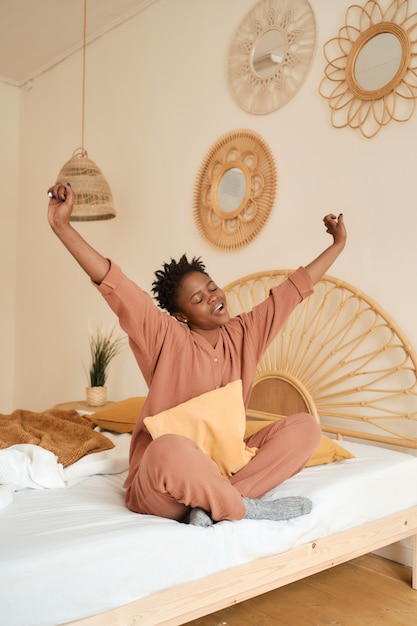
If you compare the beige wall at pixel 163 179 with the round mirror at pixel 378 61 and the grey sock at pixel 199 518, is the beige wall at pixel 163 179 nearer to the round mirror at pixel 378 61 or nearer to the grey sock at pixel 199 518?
the round mirror at pixel 378 61

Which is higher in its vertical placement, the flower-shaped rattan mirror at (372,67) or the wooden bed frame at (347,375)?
the flower-shaped rattan mirror at (372,67)

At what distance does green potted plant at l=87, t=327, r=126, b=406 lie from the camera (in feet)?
11.5

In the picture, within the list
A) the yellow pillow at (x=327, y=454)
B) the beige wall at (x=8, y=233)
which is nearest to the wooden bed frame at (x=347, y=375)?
the yellow pillow at (x=327, y=454)

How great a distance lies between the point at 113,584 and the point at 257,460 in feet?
1.86

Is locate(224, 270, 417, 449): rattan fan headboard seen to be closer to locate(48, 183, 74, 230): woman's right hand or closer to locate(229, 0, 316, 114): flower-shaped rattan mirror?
locate(229, 0, 316, 114): flower-shaped rattan mirror

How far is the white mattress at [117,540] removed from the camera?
49.2 inches

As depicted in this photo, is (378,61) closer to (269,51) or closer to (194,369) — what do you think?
(269,51)

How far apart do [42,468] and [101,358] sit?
173cm

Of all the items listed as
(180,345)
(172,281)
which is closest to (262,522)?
(180,345)

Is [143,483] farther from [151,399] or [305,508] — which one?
[305,508]

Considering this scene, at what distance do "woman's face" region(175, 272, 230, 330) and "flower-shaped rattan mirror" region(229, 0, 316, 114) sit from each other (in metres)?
1.36

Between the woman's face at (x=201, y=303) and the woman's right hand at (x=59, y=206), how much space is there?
479 millimetres

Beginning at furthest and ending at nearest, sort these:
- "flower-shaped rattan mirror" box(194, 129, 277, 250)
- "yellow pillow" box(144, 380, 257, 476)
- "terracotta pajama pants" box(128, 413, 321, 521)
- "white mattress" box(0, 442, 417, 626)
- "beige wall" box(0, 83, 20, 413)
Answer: "beige wall" box(0, 83, 20, 413)
"flower-shaped rattan mirror" box(194, 129, 277, 250)
"yellow pillow" box(144, 380, 257, 476)
"terracotta pajama pants" box(128, 413, 321, 521)
"white mattress" box(0, 442, 417, 626)

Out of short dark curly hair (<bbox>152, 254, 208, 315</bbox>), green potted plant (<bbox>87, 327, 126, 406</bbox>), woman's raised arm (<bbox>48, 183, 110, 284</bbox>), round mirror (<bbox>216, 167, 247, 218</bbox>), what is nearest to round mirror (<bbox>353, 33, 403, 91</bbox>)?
round mirror (<bbox>216, 167, 247, 218</bbox>)
